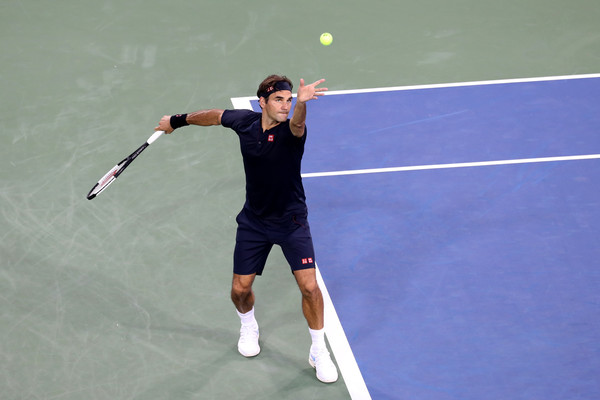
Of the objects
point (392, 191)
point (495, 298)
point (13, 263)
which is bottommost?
point (495, 298)

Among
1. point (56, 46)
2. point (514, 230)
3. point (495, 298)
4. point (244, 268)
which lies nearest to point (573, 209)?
point (514, 230)

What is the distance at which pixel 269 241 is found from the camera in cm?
746

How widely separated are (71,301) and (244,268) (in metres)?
1.81

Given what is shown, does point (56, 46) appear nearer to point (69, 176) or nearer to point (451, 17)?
point (69, 176)

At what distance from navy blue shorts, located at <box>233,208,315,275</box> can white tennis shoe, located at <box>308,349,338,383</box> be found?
734mm

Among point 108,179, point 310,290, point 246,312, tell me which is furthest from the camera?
point 108,179

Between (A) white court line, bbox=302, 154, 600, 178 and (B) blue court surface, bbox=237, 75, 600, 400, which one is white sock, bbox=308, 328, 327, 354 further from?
Answer: (A) white court line, bbox=302, 154, 600, 178

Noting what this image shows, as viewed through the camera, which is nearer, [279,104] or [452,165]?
[279,104]

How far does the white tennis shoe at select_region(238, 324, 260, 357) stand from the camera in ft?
25.5

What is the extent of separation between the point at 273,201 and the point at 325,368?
1.39 meters

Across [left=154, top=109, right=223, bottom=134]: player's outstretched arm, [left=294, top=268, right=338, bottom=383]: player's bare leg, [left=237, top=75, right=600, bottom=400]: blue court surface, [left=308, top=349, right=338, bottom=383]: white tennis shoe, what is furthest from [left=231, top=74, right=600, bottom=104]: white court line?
[left=308, top=349, right=338, bottom=383]: white tennis shoe

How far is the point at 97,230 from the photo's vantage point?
9188 millimetres

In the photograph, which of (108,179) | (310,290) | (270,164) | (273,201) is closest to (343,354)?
(310,290)

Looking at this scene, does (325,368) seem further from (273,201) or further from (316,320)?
(273,201)
